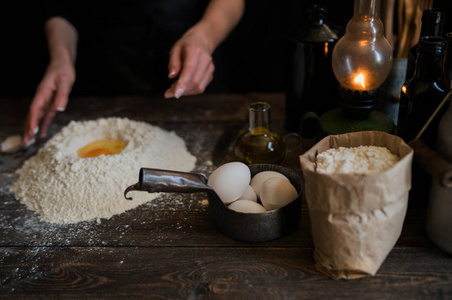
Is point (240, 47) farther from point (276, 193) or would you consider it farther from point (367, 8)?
point (276, 193)

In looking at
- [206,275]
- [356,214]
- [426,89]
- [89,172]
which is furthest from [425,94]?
[89,172]

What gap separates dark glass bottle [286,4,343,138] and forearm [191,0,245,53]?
39 cm

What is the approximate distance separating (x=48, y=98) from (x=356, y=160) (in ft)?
3.72

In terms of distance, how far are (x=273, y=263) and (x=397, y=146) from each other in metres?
0.34

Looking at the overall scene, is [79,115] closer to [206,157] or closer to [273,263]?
[206,157]

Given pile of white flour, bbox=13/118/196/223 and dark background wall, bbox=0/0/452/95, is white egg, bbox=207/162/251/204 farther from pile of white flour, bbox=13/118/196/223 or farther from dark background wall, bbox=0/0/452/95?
dark background wall, bbox=0/0/452/95

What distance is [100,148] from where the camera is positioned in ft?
3.98

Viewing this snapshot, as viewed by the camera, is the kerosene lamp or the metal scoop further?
the kerosene lamp

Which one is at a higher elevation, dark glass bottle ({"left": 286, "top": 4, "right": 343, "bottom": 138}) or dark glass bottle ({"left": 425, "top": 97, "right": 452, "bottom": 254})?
dark glass bottle ({"left": 286, "top": 4, "right": 343, "bottom": 138})

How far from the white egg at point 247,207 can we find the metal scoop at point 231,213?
0.03 m

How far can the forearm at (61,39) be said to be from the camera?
1.53m

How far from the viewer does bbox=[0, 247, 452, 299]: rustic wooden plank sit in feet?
2.34

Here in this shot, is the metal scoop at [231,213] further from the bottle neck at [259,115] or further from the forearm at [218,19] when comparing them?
the forearm at [218,19]

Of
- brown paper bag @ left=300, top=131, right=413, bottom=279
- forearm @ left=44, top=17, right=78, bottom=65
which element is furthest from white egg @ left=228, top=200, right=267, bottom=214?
forearm @ left=44, top=17, right=78, bottom=65
